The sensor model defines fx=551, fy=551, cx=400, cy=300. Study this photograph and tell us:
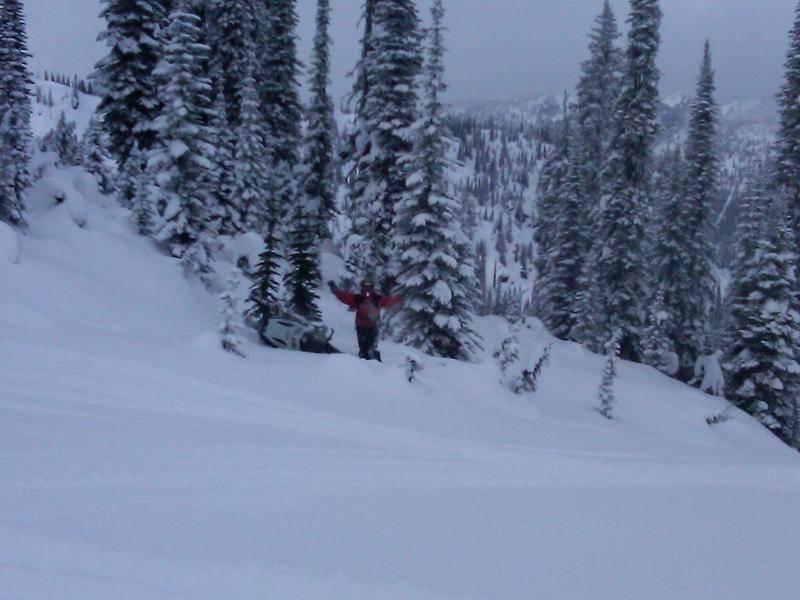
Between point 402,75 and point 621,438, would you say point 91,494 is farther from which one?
point 402,75

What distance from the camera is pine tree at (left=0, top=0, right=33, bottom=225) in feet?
44.1

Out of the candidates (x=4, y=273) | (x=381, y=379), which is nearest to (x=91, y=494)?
(x=381, y=379)

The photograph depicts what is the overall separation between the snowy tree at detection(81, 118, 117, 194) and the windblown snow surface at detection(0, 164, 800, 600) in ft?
33.8

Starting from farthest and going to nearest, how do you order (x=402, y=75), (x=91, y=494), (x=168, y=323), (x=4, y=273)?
(x=402, y=75) → (x=168, y=323) → (x=4, y=273) → (x=91, y=494)

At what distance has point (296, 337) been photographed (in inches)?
511

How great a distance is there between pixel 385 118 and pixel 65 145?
12.4 m

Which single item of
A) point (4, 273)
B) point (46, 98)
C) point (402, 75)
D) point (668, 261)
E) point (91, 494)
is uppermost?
point (46, 98)

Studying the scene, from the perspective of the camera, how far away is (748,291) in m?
23.6

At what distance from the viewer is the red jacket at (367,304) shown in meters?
12.4

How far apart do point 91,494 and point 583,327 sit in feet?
87.5

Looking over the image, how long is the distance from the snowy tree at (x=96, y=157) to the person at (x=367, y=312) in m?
12.0

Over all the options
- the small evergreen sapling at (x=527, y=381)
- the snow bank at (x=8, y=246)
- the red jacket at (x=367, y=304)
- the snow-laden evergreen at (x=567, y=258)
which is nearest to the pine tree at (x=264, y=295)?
the red jacket at (x=367, y=304)

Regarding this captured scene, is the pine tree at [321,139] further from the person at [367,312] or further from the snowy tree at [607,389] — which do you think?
the snowy tree at [607,389]

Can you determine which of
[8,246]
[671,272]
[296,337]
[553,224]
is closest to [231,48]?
[8,246]
